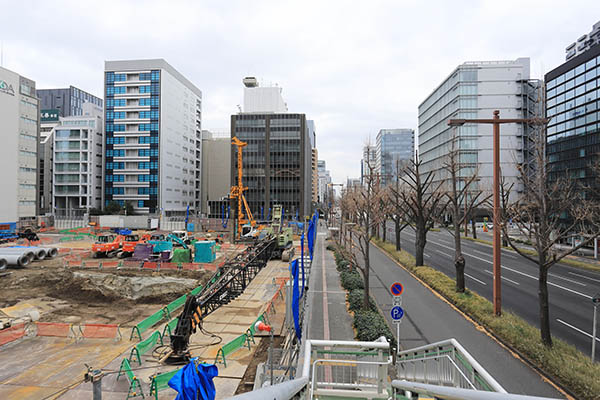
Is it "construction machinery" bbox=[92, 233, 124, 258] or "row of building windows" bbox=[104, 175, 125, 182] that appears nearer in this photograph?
"construction machinery" bbox=[92, 233, 124, 258]

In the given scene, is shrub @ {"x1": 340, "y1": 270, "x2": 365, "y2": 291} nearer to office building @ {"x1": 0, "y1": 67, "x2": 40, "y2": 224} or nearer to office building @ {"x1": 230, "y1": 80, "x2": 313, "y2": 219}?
office building @ {"x1": 230, "y1": 80, "x2": 313, "y2": 219}

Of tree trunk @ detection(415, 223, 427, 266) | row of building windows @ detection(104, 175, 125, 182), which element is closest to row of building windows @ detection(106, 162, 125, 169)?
row of building windows @ detection(104, 175, 125, 182)

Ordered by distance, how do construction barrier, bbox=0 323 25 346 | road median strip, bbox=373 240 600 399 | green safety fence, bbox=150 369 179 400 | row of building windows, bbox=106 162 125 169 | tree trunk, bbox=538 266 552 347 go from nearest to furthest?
road median strip, bbox=373 240 600 399, green safety fence, bbox=150 369 179 400, tree trunk, bbox=538 266 552 347, construction barrier, bbox=0 323 25 346, row of building windows, bbox=106 162 125 169

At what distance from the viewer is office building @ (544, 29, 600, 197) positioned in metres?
35.6

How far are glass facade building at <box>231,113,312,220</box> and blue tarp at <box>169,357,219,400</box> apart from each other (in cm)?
7992

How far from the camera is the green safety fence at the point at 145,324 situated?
1590 centimetres

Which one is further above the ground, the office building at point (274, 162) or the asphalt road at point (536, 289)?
the office building at point (274, 162)

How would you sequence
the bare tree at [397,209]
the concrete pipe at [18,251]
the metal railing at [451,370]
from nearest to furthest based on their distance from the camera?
the metal railing at [451,370] → the bare tree at [397,209] → the concrete pipe at [18,251]

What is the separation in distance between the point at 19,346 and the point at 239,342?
10.3 m

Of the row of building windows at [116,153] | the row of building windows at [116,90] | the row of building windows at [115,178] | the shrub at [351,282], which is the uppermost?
the row of building windows at [116,90]

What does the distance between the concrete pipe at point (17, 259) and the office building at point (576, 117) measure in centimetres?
5507

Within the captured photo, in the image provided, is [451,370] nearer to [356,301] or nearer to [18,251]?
[356,301]

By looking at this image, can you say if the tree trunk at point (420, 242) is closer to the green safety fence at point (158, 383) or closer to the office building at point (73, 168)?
the green safety fence at point (158, 383)

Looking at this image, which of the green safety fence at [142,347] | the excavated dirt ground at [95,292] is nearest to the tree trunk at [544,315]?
the green safety fence at [142,347]
